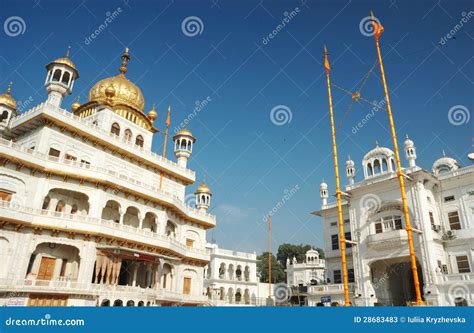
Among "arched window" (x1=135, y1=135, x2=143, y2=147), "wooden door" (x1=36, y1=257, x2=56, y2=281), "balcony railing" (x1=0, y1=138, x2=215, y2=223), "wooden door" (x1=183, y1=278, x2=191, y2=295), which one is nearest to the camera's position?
"balcony railing" (x1=0, y1=138, x2=215, y2=223)

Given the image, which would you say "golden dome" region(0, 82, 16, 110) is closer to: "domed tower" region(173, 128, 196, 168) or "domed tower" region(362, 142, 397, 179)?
"domed tower" region(173, 128, 196, 168)

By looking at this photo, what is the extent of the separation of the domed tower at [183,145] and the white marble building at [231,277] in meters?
17.8

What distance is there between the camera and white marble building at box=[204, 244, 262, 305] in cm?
4847

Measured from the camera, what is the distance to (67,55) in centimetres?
2659

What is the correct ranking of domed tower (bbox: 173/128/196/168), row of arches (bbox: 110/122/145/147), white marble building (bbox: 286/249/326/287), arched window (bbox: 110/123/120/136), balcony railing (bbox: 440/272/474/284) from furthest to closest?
white marble building (bbox: 286/249/326/287) < domed tower (bbox: 173/128/196/168) < row of arches (bbox: 110/122/145/147) < arched window (bbox: 110/123/120/136) < balcony railing (bbox: 440/272/474/284)

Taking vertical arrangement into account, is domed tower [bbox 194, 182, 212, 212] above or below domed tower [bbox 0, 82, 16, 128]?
below

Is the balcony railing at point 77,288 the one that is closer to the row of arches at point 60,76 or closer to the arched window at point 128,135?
the arched window at point 128,135

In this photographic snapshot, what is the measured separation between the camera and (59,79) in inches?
994

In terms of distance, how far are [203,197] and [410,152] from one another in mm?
20943

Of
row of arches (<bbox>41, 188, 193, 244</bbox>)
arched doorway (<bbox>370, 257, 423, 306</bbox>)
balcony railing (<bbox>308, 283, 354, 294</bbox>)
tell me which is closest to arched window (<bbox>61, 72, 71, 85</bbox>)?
row of arches (<bbox>41, 188, 193, 244</bbox>)

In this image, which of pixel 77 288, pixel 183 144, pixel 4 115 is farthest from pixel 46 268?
pixel 183 144

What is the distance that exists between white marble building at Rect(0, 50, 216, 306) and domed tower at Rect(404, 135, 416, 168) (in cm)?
2043

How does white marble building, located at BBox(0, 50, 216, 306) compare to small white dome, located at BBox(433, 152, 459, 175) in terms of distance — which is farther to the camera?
small white dome, located at BBox(433, 152, 459, 175)

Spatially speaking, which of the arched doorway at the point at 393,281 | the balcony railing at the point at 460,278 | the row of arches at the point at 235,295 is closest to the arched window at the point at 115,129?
the arched doorway at the point at 393,281
